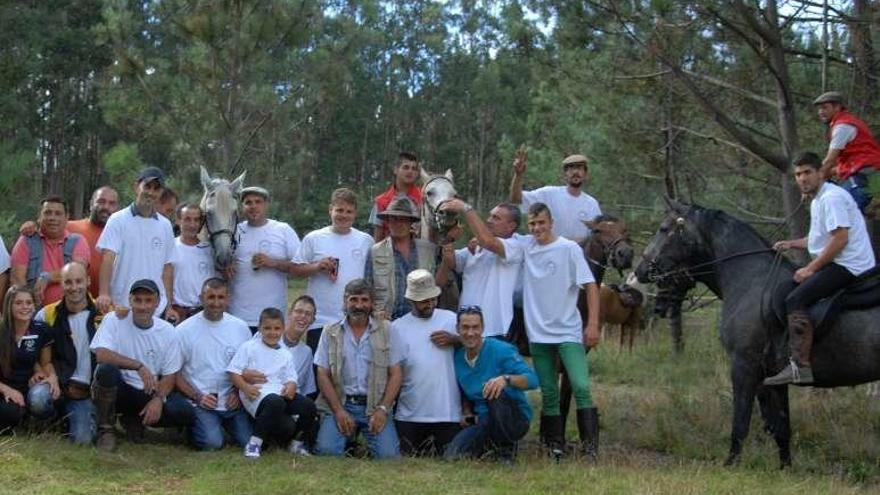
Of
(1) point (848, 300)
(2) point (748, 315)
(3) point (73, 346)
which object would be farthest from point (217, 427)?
(1) point (848, 300)

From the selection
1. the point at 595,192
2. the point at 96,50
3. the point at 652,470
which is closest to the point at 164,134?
the point at 595,192

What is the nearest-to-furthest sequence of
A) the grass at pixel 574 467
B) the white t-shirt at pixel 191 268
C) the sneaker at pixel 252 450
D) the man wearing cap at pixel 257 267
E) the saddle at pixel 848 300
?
the grass at pixel 574 467
the sneaker at pixel 252 450
the saddle at pixel 848 300
the man wearing cap at pixel 257 267
the white t-shirt at pixel 191 268

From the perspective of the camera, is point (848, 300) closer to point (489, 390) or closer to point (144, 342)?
point (489, 390)

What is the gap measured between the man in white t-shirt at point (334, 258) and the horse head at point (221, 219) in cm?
49

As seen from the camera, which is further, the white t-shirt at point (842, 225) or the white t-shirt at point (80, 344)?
the white t-shirt at point (80, 344)

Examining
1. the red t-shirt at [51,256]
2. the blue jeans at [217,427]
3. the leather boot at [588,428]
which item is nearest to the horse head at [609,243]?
the leather boot at [588,428]

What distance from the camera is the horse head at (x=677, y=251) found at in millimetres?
7312

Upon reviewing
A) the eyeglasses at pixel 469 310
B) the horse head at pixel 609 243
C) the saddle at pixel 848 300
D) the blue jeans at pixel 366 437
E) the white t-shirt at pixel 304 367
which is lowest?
the blue jeans at pixel 366 437

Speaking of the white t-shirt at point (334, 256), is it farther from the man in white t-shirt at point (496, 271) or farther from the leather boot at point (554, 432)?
the leather boot at point (554, 432)

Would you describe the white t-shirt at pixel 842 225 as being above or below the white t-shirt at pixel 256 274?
above

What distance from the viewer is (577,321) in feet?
22.1

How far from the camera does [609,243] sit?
7.48 m

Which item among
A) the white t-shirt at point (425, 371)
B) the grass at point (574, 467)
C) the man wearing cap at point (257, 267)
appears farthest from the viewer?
the man wearing cap at point (257, 267)

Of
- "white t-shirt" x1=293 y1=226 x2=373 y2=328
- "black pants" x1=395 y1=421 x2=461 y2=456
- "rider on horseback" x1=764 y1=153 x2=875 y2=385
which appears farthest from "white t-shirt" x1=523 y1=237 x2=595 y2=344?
"rider on horseback" x1=764 y1=153 x2=875 y2=385
